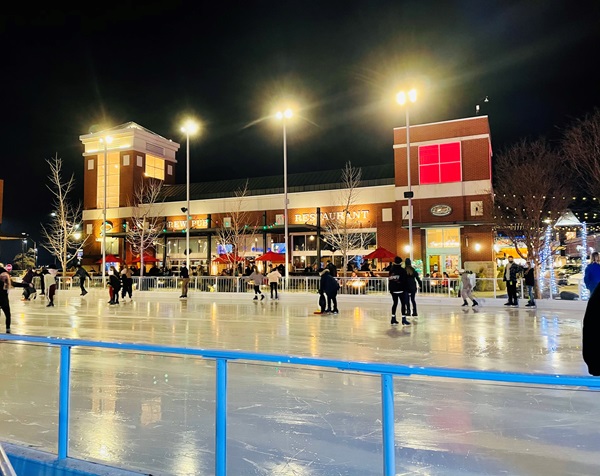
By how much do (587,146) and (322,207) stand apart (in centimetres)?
2068

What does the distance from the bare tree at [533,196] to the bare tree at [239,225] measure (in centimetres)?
2029

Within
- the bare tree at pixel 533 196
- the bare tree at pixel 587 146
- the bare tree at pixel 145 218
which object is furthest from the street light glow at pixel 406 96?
the bare tree at pixel 145 218

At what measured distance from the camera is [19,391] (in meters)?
5.50

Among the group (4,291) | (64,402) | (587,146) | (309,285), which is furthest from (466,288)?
(64,402)

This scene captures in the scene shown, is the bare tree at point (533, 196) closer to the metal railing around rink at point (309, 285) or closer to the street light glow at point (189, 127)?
the metal railing around rink at point (309, 285)

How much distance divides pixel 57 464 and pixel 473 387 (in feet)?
13.1

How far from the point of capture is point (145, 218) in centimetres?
4025

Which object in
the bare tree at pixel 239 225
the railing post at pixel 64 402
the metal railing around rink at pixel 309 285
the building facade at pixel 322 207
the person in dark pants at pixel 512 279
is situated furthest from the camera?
the bare tree at pixel 239 225

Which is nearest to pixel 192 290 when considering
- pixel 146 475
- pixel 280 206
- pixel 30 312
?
pixel 30 312

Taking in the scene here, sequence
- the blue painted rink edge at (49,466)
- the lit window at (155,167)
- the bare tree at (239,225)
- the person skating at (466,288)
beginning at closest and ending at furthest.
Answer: the blue painted rink edge at (49,466) → the person skating at (466,288) → the bare tree at (239,225) → the lit window at (155,167)

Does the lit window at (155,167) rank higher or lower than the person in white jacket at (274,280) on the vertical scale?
higher

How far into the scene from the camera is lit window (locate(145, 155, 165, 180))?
4877 cm

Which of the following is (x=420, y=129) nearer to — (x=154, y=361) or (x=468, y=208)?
(x=468, y=208)

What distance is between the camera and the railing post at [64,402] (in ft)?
11.3
